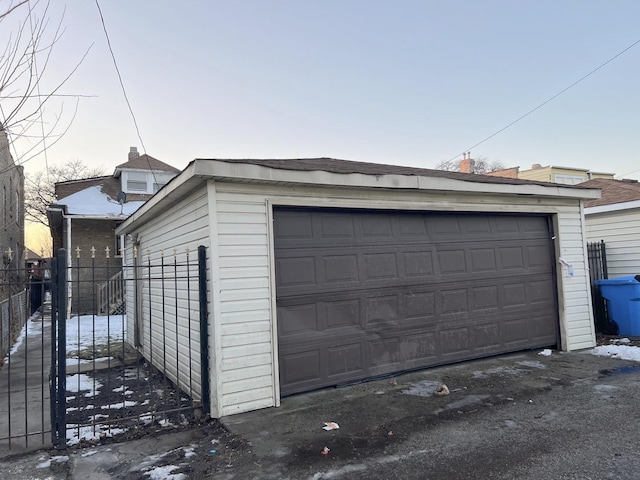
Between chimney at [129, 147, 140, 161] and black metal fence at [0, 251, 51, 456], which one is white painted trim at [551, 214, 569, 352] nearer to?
black metal fence at [0, 251, 51, 456]

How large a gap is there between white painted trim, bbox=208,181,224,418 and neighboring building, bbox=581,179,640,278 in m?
8.62

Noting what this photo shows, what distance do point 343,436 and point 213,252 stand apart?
2.30m

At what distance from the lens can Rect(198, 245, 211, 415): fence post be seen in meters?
4.40

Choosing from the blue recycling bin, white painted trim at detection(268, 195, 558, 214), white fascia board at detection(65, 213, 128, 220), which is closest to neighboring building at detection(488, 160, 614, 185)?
the blue recycling bin

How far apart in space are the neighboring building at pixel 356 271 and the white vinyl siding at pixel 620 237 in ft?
8.64

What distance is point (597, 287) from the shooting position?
27.4 feet

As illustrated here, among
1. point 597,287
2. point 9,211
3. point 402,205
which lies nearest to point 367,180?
point 402,205

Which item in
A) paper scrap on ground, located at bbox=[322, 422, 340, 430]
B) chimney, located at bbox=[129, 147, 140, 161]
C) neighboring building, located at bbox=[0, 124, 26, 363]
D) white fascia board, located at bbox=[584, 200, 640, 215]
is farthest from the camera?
chimney, located at bbox=[129, 147, 140, 161]

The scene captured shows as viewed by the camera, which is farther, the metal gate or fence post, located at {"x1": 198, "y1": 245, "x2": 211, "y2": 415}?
fence post, located at {"x1": 198, "y1": 245, "x2": 211, "y2": 415}

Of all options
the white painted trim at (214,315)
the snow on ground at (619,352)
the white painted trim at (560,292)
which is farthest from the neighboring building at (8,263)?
the snow on ground at (619,352)

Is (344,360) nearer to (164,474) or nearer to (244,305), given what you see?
(244,305)

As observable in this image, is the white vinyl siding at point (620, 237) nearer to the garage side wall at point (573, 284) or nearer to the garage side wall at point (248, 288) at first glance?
the garage side wall at point (573, 284)

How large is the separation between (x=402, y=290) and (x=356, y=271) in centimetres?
83

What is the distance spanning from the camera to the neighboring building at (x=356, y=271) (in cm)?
451
